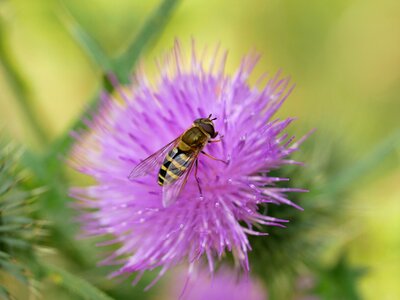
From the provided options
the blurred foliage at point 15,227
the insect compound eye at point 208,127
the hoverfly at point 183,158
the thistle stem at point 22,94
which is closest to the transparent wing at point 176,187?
the hoverfly at point 183,158

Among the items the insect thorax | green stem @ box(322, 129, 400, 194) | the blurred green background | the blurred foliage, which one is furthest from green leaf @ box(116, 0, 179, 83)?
the blurred green background

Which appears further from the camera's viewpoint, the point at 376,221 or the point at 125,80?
the point at 376,221

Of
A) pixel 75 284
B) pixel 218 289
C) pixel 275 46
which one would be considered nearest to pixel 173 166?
pixel 75 284

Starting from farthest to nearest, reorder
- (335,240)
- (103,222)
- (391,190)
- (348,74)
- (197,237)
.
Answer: (348,74) → (391,190) → (335,240) → (103,222) → (197,237)

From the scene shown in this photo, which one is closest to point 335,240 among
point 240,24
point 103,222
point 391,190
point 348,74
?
point 103,222

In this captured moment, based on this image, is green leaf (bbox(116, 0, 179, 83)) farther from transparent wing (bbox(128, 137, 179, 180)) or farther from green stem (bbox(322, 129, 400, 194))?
green stem (bbox(322, 129, 400, 194))

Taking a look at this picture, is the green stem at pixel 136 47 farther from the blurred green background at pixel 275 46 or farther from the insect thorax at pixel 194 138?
the blurred green background at pixel 275 46

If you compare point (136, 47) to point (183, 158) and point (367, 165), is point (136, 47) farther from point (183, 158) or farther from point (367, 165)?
point (367, 165)

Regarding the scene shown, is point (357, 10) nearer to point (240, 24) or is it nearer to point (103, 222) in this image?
point (240, 24)
